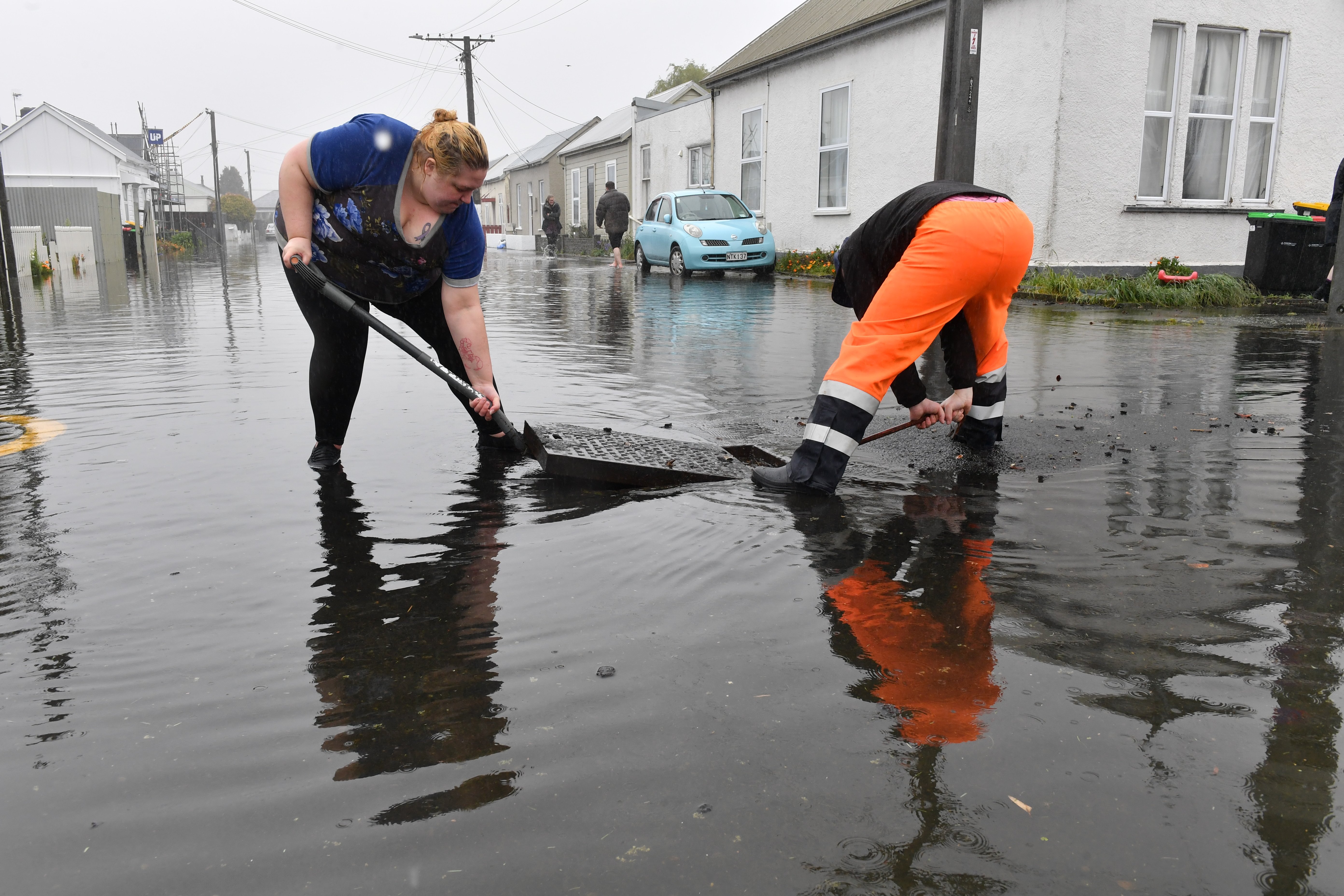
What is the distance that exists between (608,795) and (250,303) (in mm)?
12718

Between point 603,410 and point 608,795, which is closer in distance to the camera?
point 608,795

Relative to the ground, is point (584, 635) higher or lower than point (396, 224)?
lower

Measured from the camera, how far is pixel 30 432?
16.0 ft

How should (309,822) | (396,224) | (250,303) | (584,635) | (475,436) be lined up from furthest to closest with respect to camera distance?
1. (250,303)
2. (475,436)
3. (396,224)
4. (584,635)
5. (309,822)

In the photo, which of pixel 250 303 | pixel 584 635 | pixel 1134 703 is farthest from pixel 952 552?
pixel 250 303

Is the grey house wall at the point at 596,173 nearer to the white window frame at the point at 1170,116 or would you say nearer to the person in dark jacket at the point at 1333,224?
the white window frame at the point at 1170,116

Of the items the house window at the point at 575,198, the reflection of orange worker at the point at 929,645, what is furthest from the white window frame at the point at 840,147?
the house window at the point at 575,198

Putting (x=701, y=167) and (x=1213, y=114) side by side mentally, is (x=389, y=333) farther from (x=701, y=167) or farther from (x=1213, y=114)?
(x=701, y=167)

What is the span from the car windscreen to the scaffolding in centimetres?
4594

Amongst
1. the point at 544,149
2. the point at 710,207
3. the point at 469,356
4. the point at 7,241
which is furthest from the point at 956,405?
the point at 544,149

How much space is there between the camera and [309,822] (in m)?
1.68

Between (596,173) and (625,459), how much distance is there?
108 feet

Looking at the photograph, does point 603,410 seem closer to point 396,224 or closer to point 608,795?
point 396,224

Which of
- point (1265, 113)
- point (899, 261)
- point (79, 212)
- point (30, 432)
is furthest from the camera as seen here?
point (79, 212)
